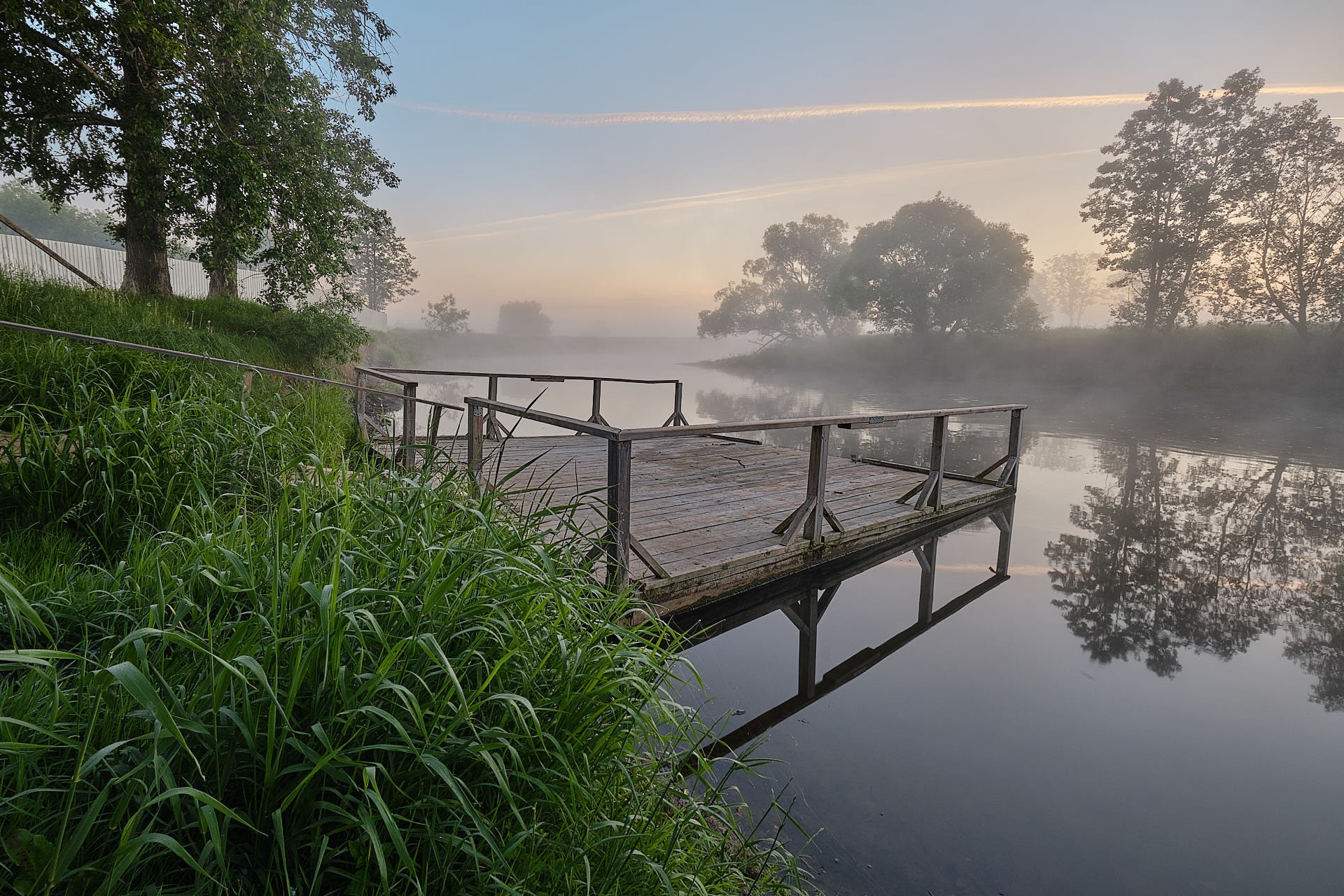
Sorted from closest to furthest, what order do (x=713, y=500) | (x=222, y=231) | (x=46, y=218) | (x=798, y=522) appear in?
(x=798, y=522), (x=713, y=500), (x=222, y=231), (x=46, y=218)

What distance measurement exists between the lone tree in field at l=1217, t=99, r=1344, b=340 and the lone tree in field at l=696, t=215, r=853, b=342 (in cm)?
2331

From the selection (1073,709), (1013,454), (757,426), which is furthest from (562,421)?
(1013,454)

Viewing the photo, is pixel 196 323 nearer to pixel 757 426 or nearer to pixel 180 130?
pixel 180 130

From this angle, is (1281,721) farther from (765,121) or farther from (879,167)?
(765,121)

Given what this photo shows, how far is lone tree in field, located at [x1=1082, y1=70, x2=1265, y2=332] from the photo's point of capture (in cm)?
2452

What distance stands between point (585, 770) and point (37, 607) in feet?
6.38

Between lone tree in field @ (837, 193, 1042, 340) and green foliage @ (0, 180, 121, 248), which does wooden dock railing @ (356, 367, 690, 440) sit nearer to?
lone tree in field @ (837, 193, 1042, 340)

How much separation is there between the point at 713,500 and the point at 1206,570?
15.7 feet

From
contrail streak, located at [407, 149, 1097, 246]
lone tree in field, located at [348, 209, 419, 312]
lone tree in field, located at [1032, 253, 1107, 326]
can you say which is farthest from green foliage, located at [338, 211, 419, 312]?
lone tree in field, located at [1032, 253, 1107, 326]

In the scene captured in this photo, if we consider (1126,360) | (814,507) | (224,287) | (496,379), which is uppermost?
(1126,360)

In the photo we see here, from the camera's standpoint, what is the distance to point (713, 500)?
19.5 ft

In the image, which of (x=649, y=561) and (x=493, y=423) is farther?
(x=493, y=423)

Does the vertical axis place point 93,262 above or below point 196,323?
above

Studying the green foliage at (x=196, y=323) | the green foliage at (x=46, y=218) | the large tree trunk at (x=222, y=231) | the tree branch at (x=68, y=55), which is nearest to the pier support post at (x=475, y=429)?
the green foliage at (x=196, y=323)
